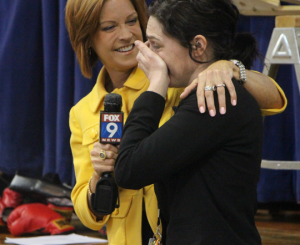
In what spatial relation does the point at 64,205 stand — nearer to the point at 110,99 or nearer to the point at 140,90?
the point at 140,90

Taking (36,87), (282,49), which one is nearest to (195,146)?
(282,49)

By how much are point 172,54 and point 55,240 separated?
1514 millimetres

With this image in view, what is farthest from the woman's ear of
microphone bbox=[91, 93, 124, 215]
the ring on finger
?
the ring on finger

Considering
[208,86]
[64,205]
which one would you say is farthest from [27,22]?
[208,86]

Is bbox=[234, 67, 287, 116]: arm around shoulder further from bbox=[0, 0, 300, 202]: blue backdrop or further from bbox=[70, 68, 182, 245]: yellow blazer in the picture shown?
bbox=[0, 0, 300, 202]: blue backdrop

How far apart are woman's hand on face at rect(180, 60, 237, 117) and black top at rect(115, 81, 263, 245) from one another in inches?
0.5

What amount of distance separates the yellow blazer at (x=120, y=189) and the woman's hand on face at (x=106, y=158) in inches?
6.6

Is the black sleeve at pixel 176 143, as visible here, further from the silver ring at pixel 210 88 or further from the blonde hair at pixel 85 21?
the blonde hair at pixel 85 21

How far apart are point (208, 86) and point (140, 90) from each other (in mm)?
474

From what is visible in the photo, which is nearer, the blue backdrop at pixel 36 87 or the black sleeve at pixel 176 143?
the black sleeve at pixel 176 143

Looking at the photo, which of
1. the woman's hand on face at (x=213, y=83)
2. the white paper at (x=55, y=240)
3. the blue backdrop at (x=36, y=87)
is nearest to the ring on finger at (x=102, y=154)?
the woman's hand on face at (x=213, y=83)

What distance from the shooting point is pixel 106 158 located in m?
1.21

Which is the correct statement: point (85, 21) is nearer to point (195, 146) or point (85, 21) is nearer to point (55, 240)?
point (195, 146)

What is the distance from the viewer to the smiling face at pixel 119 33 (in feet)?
4.74
